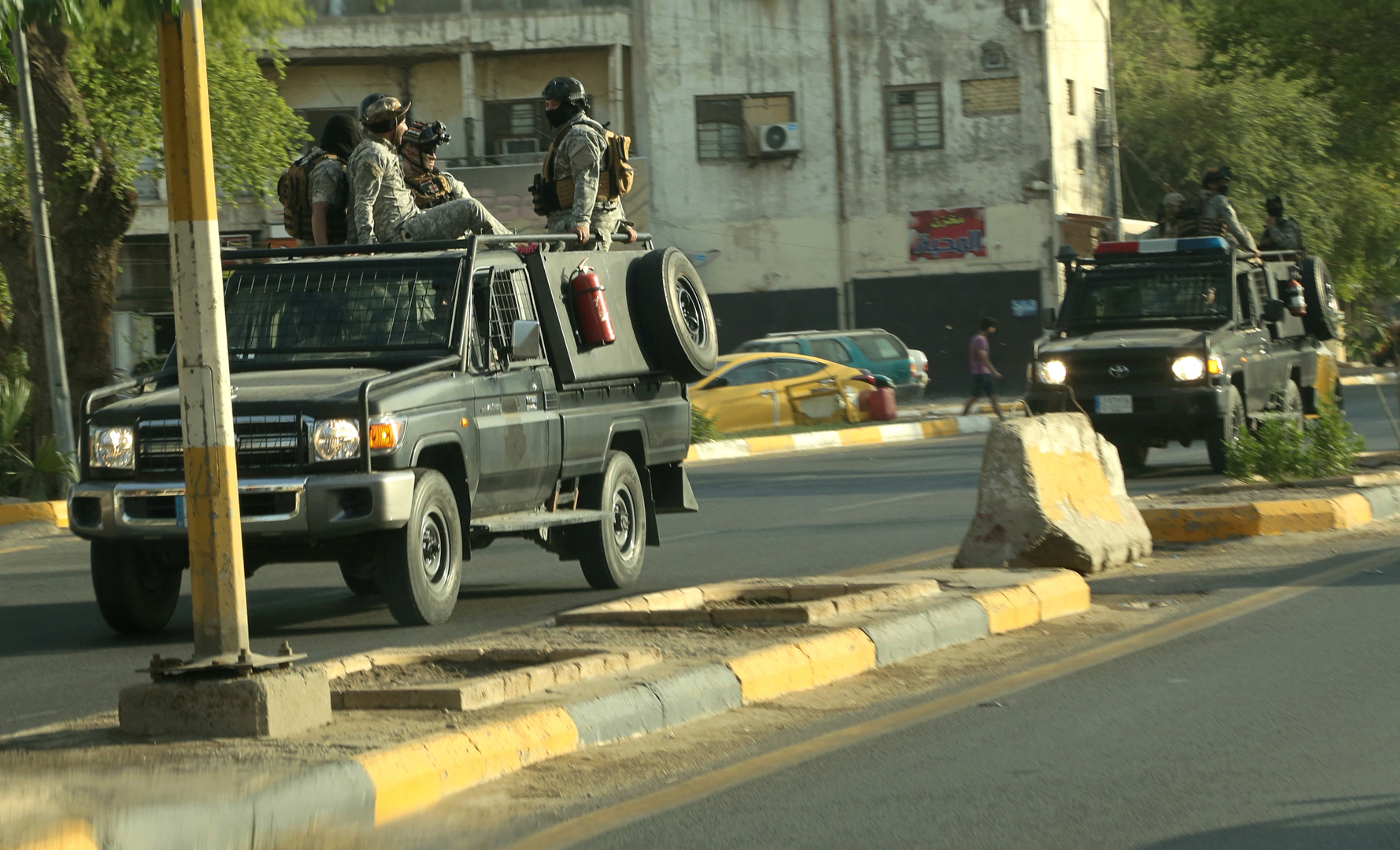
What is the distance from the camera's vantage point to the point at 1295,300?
18.6 meters

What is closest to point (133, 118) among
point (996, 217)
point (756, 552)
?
point (756, 552)

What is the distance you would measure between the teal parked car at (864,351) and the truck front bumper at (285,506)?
22243 millimetres

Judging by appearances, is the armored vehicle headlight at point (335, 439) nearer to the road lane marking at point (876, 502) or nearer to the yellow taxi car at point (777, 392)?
the road lane marking at point (876, 502)

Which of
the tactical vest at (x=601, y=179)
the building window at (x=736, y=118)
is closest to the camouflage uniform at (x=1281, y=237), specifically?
the tactical vest at (x=601, y=179)

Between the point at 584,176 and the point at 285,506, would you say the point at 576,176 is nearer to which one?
the point at 584,176

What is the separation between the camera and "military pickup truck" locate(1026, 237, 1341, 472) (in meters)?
16.8

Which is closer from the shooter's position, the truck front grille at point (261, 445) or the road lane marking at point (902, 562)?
the truck front grille at point (261, 445)

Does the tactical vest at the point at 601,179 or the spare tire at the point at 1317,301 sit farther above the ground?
the tactical vest at the point at 601,179

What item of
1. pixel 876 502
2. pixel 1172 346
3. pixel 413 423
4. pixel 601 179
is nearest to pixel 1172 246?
pixel 1172 346

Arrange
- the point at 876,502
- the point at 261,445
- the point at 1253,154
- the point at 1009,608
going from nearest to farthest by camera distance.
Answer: the point at 261,445
the point at 1009,608
the point at 876,502
the point at 1253,154

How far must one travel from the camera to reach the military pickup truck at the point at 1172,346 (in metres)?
16.8

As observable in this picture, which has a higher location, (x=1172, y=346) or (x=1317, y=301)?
(x=1317, y=301)

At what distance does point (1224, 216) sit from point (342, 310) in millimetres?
11818

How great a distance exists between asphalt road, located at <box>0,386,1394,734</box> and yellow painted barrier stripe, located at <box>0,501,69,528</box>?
3.21ft
